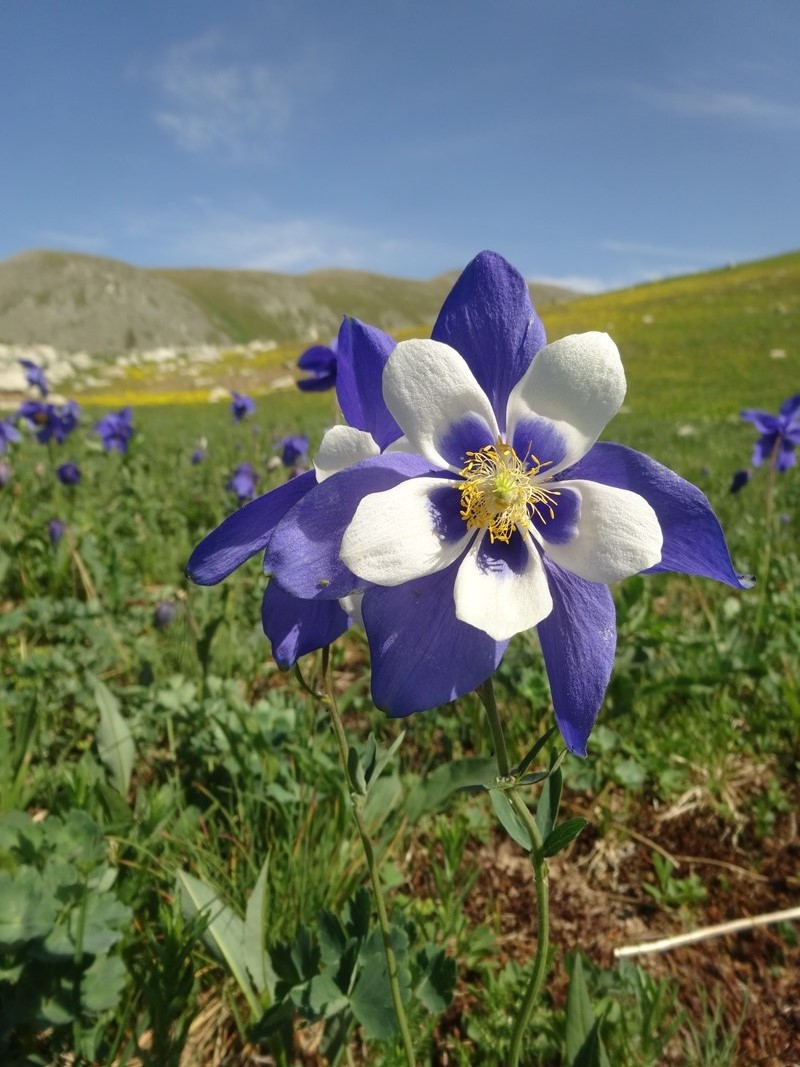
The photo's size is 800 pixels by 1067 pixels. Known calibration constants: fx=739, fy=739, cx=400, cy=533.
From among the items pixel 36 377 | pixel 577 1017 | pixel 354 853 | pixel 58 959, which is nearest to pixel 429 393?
pixel 577 1017

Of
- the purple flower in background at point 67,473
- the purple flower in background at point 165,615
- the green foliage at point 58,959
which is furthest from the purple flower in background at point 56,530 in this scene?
the green foliage at point 58,959

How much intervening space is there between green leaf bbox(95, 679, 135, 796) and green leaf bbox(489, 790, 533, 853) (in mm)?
1744

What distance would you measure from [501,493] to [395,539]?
16 cm

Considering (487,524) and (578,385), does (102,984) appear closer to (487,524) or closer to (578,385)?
(487,524)

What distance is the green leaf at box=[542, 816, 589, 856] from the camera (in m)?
0.95

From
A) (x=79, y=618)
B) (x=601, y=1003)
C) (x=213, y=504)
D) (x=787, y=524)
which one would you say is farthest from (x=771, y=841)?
(x=213, y=504)

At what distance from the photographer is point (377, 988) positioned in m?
1.43

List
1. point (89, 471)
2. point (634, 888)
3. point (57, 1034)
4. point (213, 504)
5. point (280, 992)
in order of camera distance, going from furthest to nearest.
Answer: point (89, 471), point (213, 504), point (634, 888), point (57, 1034), point (280, 992)

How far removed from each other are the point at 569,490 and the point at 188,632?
8.75ft

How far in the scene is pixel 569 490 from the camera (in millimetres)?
985

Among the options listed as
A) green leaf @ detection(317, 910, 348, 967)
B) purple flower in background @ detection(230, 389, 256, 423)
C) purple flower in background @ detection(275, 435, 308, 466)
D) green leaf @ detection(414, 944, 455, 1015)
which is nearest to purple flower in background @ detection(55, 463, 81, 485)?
purple flower in background @ detection(275, 435, 308, 466)

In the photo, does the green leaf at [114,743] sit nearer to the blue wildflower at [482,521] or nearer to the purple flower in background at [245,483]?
the blue wildflower at [482,521]

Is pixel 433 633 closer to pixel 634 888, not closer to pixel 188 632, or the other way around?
pixel 634 888

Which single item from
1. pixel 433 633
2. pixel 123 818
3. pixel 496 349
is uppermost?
pixel 496 349
